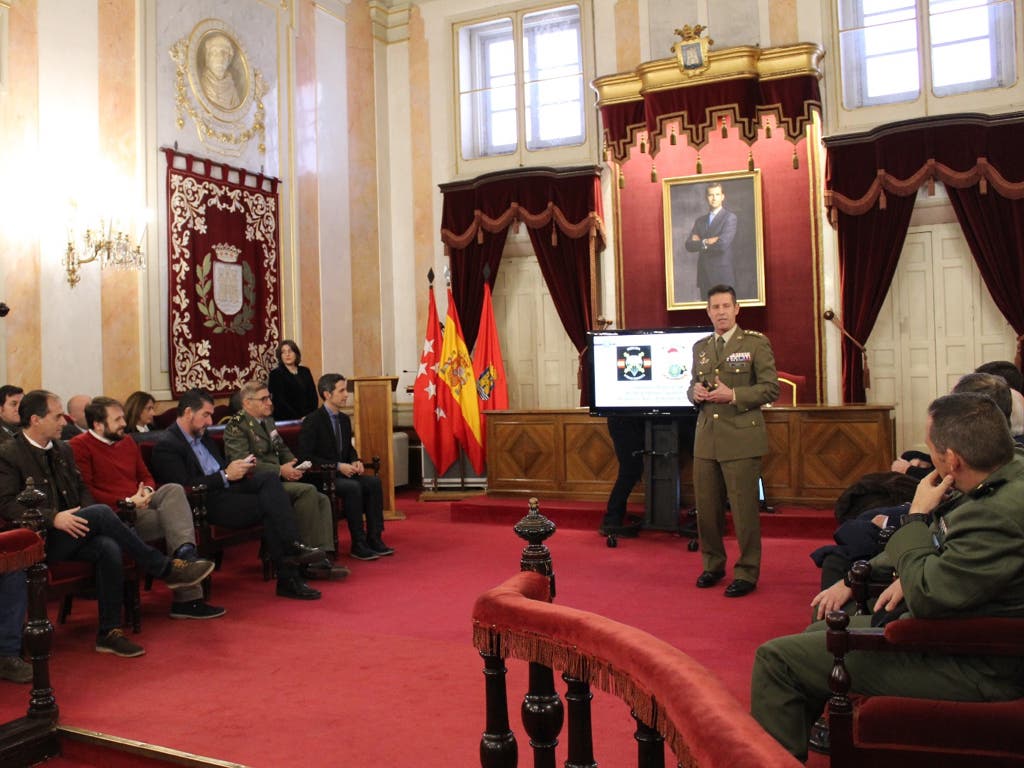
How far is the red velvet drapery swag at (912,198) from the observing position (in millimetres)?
7793

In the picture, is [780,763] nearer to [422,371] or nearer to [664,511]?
[664,511]

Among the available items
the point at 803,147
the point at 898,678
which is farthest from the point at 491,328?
the point at 898,678

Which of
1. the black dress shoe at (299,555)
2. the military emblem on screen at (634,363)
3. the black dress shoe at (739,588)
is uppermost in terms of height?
the military emblem on screen at (634,363)

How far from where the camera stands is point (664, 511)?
649 centimetres

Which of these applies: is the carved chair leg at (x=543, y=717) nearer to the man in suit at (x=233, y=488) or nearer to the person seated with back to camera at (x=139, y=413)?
the man in suit at (x=233, y=488)

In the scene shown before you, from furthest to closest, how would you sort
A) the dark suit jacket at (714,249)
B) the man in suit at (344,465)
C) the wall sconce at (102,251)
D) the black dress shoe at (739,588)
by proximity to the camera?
1. the dark suit jacket at (714,249)
2. the wall sconce at (102,251)
3. the man in suit at (344,465)
4. the black dress shoe at (739,588)

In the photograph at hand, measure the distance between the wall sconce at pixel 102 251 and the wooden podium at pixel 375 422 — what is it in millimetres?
1885

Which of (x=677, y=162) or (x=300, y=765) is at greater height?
(x=677, y=162)

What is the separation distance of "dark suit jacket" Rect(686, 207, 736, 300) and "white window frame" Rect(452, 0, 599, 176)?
4.21 ft

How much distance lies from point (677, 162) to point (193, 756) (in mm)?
7383

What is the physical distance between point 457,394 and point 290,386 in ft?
4.89

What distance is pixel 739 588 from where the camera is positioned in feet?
16.0

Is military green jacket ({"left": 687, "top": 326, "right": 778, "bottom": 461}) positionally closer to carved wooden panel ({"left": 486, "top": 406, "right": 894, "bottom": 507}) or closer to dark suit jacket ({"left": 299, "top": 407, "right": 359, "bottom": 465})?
carved wooden panel ({"left": 486, "top": 406, "right": 894, "bottom": 507})

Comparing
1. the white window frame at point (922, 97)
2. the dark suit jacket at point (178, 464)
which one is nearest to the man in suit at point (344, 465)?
the dark suit jacket at point (178, 464)
